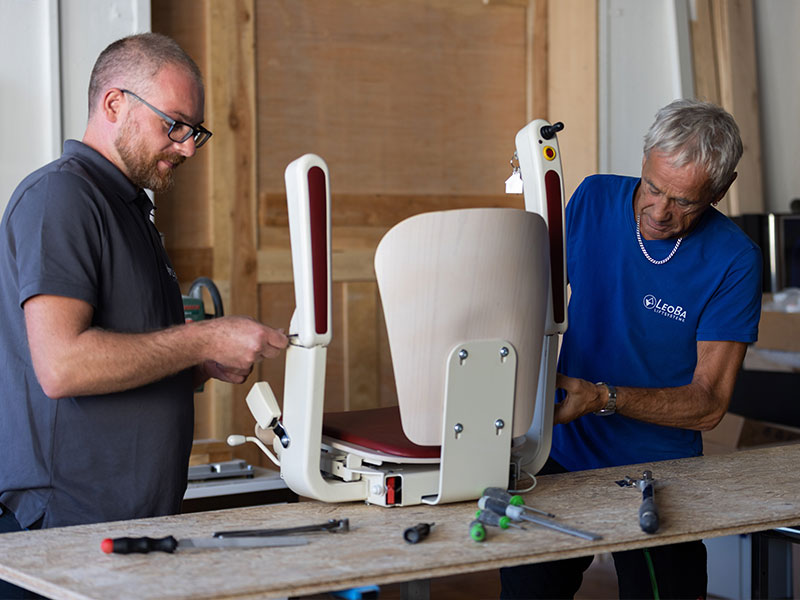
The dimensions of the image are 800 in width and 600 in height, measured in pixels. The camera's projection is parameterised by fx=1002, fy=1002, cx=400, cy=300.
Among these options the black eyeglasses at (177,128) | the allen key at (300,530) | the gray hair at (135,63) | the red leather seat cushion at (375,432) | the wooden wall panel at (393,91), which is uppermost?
the wooden wall panel at (393,91)

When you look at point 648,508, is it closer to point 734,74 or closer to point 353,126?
point 353,126

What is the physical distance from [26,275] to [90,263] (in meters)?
0.10

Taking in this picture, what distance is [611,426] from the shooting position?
7.04ft

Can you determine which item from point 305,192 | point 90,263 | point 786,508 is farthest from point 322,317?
point 786,508

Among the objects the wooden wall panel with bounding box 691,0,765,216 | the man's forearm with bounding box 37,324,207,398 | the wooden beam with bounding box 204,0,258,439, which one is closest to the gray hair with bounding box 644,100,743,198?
the man's forearm with bounding box 37,324,207,398

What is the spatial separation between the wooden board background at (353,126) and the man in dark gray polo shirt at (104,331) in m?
1.97

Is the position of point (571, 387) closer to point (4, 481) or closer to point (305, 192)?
point (305, 192)

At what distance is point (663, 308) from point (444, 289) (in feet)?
2.48

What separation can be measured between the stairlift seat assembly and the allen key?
0.10 meters

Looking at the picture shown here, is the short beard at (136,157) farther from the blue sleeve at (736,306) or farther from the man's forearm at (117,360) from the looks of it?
the blue sleeve at (736,306)

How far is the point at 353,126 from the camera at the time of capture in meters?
4.07

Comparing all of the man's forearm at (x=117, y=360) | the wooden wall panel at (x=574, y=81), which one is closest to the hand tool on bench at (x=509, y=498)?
the man's forearm at (x=117, y=360)

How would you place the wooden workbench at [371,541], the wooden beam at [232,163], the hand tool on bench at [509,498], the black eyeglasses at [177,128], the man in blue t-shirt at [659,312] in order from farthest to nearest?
the wooden beam at [232,163], the man in blue t-shirt at [659,312], the black eyeglasses at [177,128], the hand tool on bench at [509,498], the wooden workbench at [371,541]

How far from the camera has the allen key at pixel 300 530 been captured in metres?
1.47
